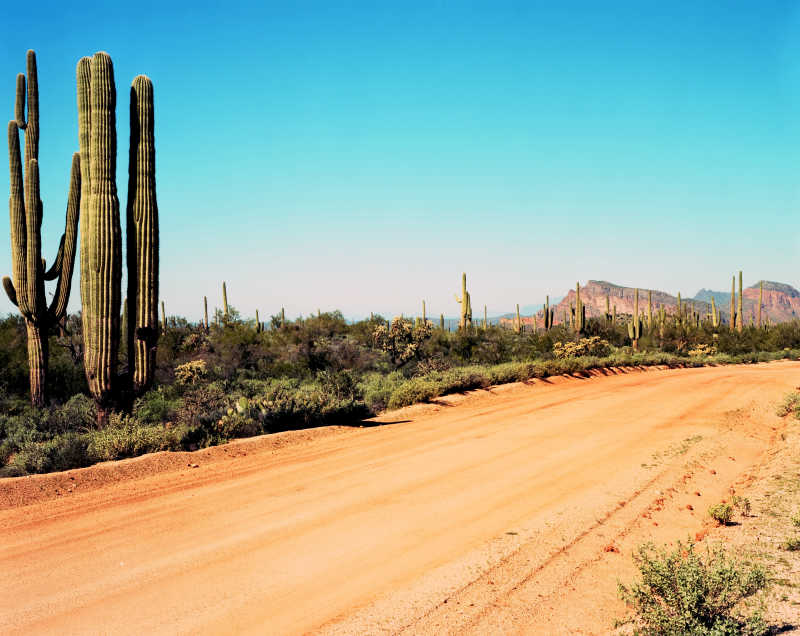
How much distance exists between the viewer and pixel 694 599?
3.79 m

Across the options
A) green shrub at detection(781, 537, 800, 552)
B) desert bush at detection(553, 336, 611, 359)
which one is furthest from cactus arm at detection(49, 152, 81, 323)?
desert bush at detection(553, 336, 611, 359)

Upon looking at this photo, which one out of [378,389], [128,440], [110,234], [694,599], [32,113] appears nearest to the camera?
[694,599]

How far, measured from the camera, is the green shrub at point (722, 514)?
6156mm

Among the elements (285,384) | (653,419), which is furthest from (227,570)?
(285,384)

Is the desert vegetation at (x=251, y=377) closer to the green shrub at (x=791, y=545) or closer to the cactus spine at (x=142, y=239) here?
the cactus spine at (x=142, y=239)

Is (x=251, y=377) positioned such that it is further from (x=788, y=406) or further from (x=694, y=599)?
(x=694, y=599)

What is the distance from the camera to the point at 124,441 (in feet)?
31.5

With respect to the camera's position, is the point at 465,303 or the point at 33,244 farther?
the point at 465,303

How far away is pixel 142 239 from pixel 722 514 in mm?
11823

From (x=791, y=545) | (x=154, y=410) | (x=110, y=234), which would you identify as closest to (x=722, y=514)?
(x=791, y=545)

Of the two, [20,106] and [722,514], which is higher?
[20,106]

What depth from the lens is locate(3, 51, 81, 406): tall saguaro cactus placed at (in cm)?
1404

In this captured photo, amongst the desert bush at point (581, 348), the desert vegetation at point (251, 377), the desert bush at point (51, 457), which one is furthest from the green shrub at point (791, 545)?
the desert bush at point (581, 348)

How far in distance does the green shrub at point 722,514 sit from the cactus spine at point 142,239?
1067 cm
